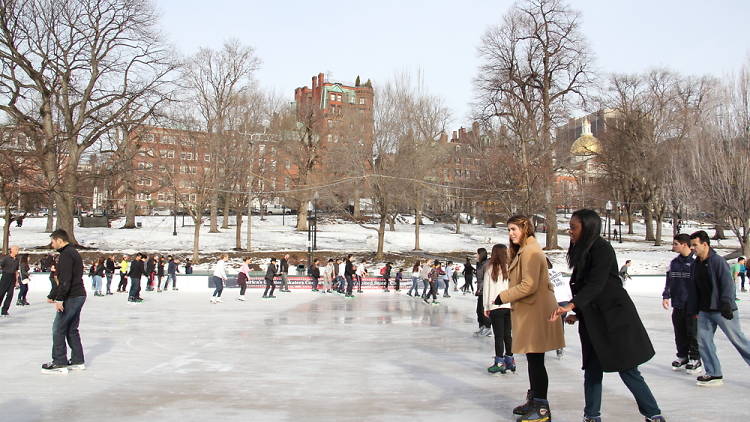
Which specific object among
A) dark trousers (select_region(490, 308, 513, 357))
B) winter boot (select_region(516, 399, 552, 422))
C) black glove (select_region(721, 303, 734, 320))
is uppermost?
black glove (select_region(721, 303, 734, 320))

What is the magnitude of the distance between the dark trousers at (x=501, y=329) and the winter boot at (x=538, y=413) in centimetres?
241

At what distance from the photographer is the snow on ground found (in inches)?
1570

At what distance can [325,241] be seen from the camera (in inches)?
1806

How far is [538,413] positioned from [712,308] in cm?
284

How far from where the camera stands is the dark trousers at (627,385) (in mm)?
4734

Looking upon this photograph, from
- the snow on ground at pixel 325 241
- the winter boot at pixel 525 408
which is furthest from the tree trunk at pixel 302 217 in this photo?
the winter boot at pixel 525 408

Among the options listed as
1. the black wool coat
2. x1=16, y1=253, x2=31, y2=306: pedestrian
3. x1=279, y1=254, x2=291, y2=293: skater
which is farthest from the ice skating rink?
x1=279, y1=254, x2=291, y2=293: skater

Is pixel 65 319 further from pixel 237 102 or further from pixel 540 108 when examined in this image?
pixel 540 108

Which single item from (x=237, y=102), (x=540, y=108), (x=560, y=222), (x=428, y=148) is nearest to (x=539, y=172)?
(x=540, y=108)

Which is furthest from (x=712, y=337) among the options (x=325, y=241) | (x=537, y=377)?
(x=325, y=241)

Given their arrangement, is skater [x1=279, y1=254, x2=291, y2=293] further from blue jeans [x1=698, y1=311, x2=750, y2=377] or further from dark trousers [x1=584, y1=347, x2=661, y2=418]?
dark trousers [x1=584, y1=347, x2=661, y2=418]

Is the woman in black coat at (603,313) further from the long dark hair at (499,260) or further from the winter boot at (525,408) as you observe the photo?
the long dark hair at (499,260)

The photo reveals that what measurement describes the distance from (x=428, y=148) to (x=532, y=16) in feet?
35.1

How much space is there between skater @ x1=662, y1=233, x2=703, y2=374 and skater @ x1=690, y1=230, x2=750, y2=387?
708 millimetres
